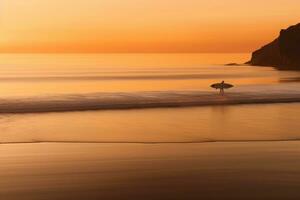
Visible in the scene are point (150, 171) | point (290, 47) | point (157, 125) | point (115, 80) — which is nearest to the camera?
point (150, 171)

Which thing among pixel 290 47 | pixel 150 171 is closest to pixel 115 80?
pixel 150 171

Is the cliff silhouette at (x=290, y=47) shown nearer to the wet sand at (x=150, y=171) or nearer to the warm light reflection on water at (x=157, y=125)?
the warm light reflection on water at (x=157, y=125)

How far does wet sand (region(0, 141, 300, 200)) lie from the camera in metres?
7.90

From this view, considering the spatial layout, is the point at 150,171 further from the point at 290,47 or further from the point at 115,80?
the point at 290,47

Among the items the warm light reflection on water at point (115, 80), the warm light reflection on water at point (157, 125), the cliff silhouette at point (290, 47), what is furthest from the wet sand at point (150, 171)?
the cliff silhouette at point (290, 47)

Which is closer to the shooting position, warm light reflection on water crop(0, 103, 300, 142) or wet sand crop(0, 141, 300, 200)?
wet sand crop(0, 141, 300, 200)

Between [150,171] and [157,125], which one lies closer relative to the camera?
[150,171]

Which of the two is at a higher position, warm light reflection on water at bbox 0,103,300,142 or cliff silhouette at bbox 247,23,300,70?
cliff silhouette at bbox 247,23,300,70

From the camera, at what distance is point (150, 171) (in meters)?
9.47

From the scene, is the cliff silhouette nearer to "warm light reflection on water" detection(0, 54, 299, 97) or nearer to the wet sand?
"warm light reflection on water" detection(0, 54, 299, 97)

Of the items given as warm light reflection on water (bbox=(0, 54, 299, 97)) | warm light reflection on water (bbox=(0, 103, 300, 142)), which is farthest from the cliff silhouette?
warm light reflection on water (bbox=(0, 103, 300, 142))

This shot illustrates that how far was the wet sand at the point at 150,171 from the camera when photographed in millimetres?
7902

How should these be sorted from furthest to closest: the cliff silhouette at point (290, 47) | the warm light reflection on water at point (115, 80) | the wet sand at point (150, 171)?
the cliff silhouette at point (290, 47)
the warm light reflection on water at point (115, 80)
the wet sand at point (150, 171)

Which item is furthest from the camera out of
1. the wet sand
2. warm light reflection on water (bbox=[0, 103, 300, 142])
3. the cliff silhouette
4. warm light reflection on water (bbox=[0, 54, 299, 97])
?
the cliff silhouette
